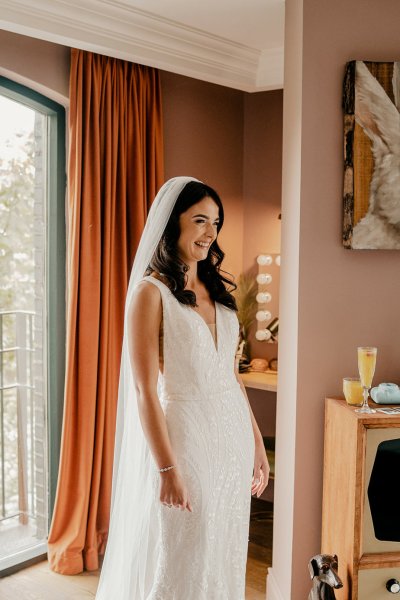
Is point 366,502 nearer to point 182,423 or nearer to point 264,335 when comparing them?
point 182,423

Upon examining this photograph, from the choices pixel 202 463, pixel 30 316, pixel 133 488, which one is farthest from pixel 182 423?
pixel 30 316

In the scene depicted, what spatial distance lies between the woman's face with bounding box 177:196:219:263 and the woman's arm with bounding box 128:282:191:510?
204 mm

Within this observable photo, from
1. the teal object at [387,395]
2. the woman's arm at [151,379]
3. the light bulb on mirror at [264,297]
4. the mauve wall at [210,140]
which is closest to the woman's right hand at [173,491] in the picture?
the woman's arm at [151,379]

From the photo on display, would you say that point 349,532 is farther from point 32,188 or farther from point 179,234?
point 32,188

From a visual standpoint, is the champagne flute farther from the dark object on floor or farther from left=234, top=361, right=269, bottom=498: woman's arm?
the dark object on floor

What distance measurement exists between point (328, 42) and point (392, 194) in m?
0.60

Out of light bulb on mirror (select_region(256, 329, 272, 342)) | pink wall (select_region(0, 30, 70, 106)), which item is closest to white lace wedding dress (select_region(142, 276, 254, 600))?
pink wall (select_region(0, 30, 70, 106))

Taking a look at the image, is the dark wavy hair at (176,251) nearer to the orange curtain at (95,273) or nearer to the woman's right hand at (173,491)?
the woman's right hand at (173,491)

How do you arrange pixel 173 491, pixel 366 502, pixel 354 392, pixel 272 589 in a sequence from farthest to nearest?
pixel 272 589
pixel 354 392
pixel 366 502
pixel 173 491

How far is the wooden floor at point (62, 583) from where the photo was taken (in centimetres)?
284

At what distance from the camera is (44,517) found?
3299 mm

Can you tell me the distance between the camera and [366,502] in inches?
87.9

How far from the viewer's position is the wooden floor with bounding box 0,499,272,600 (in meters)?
2.84

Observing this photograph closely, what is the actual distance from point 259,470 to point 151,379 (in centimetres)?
66
